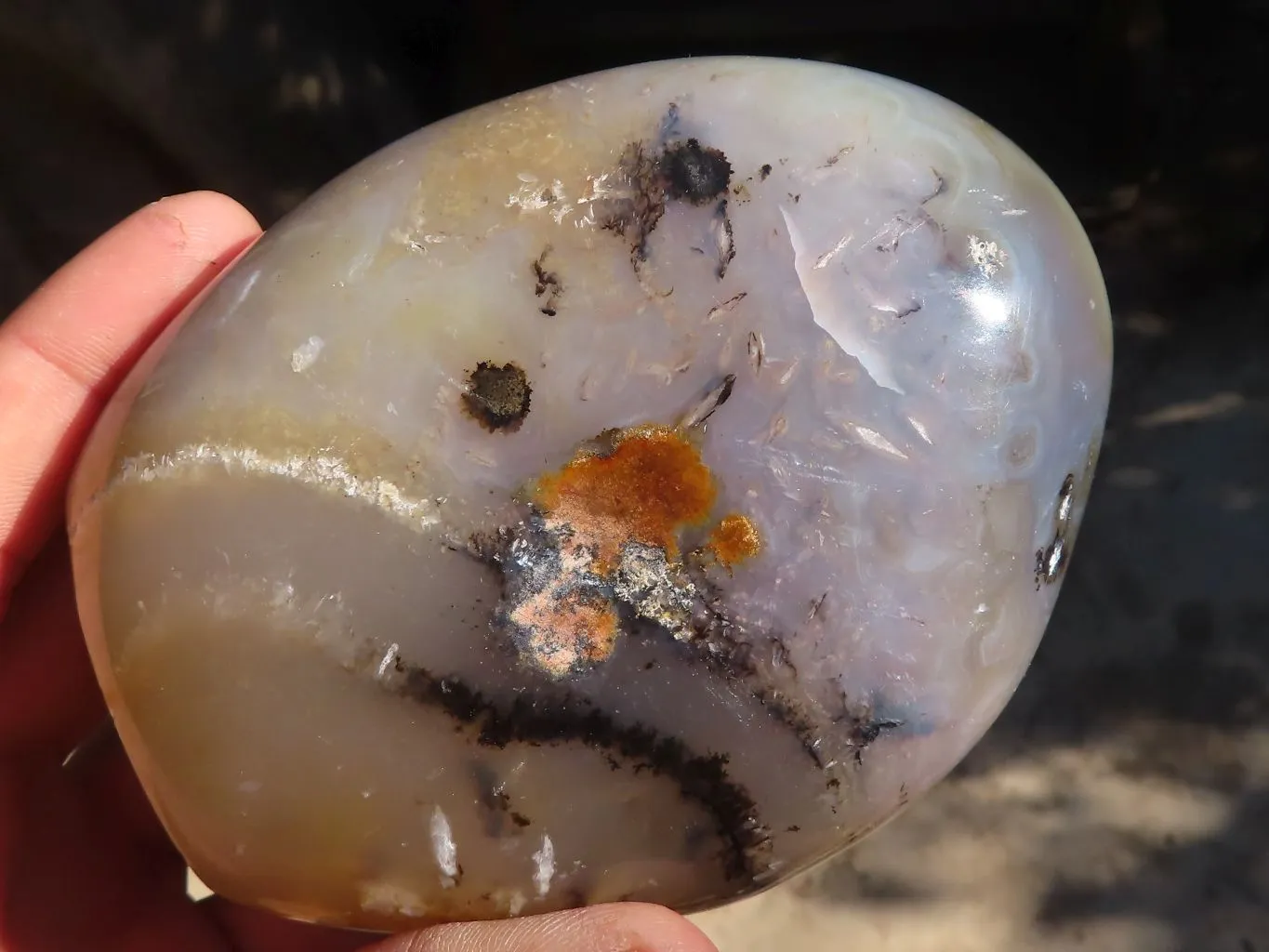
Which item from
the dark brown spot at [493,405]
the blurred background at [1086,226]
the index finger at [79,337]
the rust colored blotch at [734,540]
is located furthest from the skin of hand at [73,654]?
the rust colored blotch at [734,540]

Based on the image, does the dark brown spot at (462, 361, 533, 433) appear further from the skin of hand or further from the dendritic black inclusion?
the skin of hand

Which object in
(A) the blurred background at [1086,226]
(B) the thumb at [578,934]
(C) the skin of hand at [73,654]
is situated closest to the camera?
(B) the thumb at [578,934]

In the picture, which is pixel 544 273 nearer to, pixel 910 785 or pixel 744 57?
pixel 744 57

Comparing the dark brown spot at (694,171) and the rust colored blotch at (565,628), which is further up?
the dark brown spot at (694,171)

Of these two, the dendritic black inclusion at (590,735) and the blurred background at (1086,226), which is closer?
the dendritic black inclusion at (590,735)

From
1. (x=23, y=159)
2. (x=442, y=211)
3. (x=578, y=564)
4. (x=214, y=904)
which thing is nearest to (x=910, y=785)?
(x=578, y=564)

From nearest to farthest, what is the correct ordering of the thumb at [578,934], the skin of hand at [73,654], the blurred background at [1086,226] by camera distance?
the thumb at [578,934], the skin of hand at [73,654], the blurred background at [1086,226]

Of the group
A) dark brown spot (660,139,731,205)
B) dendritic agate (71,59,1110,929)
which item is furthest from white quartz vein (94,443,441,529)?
dark brown spot (660,139,731,205)

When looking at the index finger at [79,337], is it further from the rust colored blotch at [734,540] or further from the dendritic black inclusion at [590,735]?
the rust colored blotch at [734,540]
